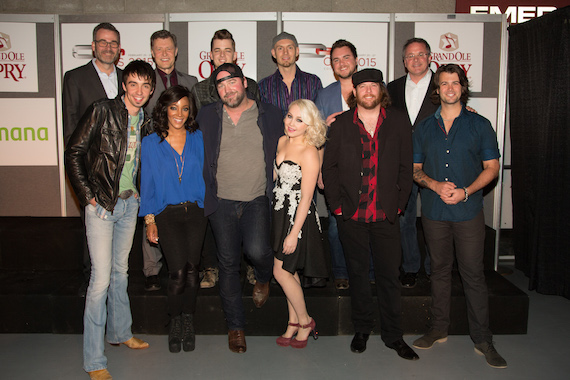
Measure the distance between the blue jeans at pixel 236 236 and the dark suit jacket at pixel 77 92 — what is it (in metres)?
1.30

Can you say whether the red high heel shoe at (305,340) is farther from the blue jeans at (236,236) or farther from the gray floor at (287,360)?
the blue jeans at (236,236)

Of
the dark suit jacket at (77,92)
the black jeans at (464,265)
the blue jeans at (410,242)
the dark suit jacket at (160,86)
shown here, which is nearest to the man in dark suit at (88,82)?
the dark suit jacket at (77,92)

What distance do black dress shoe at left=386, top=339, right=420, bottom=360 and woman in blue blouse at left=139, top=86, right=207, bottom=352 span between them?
1.46 meters

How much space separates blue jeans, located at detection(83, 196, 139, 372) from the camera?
2797mm

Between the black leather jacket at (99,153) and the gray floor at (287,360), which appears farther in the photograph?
A: the gray floor at (287,360)

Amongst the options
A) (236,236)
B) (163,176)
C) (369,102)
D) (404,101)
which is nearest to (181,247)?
(236,236)

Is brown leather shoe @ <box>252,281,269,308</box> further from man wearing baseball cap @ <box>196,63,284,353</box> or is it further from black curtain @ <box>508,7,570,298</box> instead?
black curtain @ <box>508,7,570,298</box>

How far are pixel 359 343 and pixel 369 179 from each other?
46.3 inches

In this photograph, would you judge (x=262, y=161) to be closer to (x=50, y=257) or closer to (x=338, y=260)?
(x=338, y=260)

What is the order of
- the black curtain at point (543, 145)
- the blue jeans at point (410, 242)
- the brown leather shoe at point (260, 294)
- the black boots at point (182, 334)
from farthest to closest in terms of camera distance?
the black curtain at point (543, 145) → the blue jeans at point (410, 242) → the brown leather shoe at point (260, 294) → the black boots at point (182, 334)

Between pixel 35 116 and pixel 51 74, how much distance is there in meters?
0.48

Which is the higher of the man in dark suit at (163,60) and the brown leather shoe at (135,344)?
the man in dark suit at (163,60)

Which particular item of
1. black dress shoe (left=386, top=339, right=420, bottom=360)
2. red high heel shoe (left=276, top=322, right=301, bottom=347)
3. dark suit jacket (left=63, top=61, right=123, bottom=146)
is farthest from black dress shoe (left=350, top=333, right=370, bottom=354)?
dark suit jacket (left=63, top=61, right=123, bottom=146)

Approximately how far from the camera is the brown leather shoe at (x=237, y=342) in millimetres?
3199
